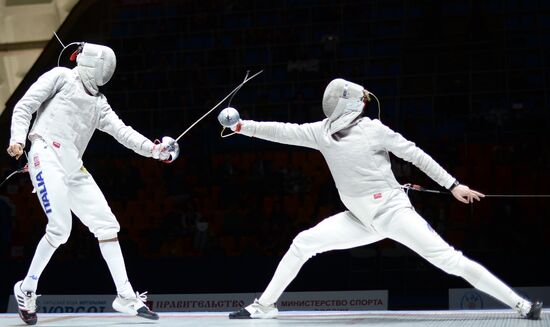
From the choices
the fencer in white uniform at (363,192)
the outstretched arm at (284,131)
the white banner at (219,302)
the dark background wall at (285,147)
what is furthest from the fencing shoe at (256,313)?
the dark background wall at (285,147)

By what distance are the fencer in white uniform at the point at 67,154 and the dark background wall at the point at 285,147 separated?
88.2 inches

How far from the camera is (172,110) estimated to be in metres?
6.97

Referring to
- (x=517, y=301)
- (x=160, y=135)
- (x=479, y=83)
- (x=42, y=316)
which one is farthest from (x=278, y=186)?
(x=517, y=301)

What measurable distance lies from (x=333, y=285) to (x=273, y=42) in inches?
116

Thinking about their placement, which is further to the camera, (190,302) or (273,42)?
(273,42)

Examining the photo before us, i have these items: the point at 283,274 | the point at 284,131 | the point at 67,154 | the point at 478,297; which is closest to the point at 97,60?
the point at 67,154

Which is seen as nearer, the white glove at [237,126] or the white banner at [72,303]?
the white glove at [237,126]

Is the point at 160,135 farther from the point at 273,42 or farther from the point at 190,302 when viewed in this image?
the point at 190,302

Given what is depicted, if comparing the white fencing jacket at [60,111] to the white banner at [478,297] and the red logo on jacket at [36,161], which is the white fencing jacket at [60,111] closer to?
the red logo on jacket at [36,161]

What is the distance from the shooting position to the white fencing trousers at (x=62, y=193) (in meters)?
2.84

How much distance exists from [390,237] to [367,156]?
1.10ft

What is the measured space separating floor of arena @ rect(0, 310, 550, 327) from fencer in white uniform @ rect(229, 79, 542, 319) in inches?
4.9

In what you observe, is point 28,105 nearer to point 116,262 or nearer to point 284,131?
point 116,262

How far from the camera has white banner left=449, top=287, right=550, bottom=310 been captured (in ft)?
15.4
